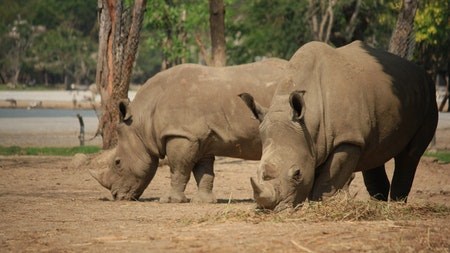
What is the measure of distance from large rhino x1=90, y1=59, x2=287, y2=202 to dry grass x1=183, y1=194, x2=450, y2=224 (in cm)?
347

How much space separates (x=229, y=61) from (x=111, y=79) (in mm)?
30950

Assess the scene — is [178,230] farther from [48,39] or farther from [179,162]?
[48,39]

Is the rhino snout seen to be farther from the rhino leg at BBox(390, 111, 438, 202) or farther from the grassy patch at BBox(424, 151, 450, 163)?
the grassy patch at BBox(424, 151, 450, 163)

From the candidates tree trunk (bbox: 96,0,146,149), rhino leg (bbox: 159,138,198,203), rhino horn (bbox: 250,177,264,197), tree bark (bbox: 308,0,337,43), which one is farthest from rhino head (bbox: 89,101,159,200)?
tree bark (bbox: 308,0,337,43)

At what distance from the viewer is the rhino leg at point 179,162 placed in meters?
15.0

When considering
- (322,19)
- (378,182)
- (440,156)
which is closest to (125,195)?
(378,182)

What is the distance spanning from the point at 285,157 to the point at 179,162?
381 centimetres

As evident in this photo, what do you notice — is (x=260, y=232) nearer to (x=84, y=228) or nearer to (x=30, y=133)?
(x=84, y=228)

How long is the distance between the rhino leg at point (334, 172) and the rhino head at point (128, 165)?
13.0 feet

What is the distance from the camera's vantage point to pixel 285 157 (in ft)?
38.0

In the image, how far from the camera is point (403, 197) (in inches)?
564

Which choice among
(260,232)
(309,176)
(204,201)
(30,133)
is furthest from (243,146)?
(30,133)

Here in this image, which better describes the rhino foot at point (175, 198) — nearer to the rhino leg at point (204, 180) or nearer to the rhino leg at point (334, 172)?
the rhino leg at point (204, 180)

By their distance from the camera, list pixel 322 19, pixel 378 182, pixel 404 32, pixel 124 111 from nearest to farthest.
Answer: pixel 378 182 → pixel 124 111 → pixel 404 32 → pixel 322 19
